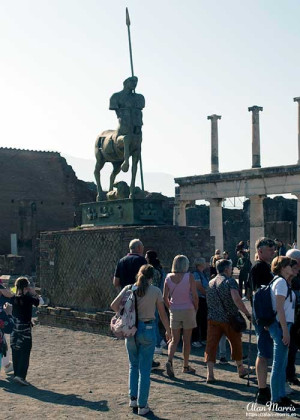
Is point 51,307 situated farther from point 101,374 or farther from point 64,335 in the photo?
point 101,374

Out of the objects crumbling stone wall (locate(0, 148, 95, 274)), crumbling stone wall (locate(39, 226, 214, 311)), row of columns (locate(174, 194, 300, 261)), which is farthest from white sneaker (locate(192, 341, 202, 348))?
crumbling stone wall (locate(0, 148, 95, 274))

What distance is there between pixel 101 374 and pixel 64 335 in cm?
358

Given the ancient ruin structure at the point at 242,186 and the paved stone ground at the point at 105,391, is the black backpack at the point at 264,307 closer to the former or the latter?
the paved stone ground at the point at 105,391

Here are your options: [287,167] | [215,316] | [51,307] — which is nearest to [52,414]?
[215,316]

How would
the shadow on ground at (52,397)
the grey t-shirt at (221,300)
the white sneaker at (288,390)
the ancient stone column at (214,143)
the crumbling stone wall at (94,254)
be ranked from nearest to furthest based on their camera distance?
the shadow on ground at (52,397) → the white sneaker at (288,390) → the grey t-shirt at (221,300) → the crumbling stone wall at (94,254) → the ancient stone column at (214,143)

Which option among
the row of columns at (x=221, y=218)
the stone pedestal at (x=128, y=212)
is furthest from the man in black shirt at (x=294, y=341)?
the row of columns at (x=221, y=218)

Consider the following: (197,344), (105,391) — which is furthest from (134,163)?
(105,391)

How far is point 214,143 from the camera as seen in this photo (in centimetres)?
3203

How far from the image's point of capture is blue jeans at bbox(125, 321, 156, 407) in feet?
21.0

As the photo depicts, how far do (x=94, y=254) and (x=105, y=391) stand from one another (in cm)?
492

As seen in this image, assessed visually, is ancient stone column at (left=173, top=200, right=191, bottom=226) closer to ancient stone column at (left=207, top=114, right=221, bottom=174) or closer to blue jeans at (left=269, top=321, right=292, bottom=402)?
ancient stone column at (left=207, top=114, right=221, bottom=174)

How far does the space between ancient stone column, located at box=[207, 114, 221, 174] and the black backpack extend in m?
25.2

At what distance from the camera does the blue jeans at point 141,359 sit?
6387 mm

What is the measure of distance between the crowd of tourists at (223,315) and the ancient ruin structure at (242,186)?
689 inches
